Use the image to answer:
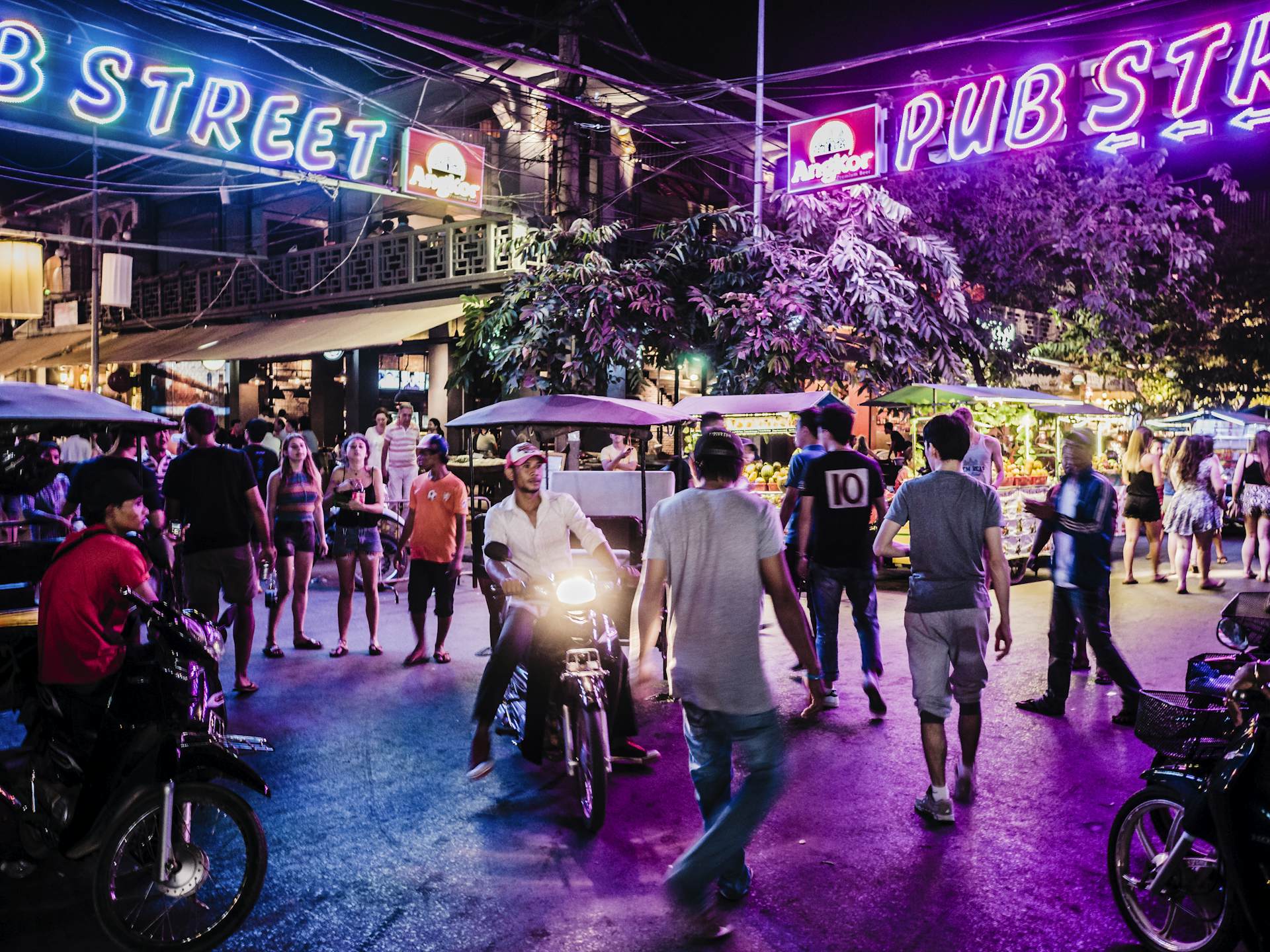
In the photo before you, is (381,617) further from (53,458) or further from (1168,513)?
(1168,513)

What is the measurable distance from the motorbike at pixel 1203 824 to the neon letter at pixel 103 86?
13061 mm

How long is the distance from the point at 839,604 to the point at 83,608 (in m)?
4.60

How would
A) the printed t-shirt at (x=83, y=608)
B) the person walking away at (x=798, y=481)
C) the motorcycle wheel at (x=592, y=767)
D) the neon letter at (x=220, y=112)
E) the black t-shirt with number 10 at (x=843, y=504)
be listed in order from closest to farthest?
the printed t-shirt at (x=83, y=608), the motorcycle wheel at (x=592, y=767), the black t-shirt with number 10 at (x=843, y=504), the person walking away at (x=798, y=481), the neon letter at (x=220, y=112)

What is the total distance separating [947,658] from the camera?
4961mm

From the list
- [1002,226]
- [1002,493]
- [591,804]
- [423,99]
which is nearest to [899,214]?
[1002,226]

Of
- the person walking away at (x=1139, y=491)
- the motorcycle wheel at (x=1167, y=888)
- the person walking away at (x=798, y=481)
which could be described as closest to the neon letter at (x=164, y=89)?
the person walking away at (x=798, y=481)

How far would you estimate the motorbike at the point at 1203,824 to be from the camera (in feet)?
10.3

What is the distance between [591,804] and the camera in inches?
185

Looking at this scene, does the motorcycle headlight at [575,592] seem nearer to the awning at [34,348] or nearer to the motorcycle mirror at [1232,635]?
the motorcycle mirror at [1232,635]

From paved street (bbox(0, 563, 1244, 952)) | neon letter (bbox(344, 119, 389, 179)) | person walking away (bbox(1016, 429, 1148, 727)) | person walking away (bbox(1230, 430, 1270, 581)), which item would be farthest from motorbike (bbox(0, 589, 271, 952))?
person walking away (bbox(1230, 430, 1270, 581))

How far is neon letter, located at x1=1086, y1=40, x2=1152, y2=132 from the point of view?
41.6ft

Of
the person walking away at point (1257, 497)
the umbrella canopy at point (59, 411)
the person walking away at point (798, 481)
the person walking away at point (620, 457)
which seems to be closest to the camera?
the umbrella canopy at point (59, 411)

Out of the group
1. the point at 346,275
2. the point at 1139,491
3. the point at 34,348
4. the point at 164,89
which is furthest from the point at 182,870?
the point at 34,348

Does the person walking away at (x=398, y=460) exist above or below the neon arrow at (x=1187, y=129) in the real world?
below
